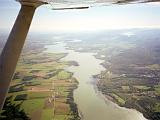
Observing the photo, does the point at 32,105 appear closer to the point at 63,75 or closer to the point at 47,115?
the point at 47,115

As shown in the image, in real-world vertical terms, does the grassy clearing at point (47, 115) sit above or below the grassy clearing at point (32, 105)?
below

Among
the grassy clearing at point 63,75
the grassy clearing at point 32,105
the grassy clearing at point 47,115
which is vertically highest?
the grassy clearing at point 63,75

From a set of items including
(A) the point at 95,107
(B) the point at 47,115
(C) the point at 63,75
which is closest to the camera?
(B) the point at 47,115

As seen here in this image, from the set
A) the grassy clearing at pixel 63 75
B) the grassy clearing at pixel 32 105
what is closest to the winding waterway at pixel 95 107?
the grassy clearing at pixel 63 75

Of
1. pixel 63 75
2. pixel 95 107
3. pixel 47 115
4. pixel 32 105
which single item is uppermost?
pixel 63 75

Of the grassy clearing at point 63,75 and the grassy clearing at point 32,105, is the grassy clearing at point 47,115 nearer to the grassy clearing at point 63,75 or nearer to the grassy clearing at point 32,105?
the grassy clearing at point 32,105

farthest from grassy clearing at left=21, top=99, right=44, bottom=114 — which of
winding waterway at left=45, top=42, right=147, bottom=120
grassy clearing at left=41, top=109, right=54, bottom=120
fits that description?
winding waterway at left=45, top=42, right=147, bottom=120

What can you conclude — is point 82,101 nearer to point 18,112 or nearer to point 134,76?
point 18,112

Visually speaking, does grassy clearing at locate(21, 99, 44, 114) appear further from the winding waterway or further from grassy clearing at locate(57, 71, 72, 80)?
grassy clearing at locate(57, 71, 72, 80)

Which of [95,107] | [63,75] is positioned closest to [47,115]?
[95,107]

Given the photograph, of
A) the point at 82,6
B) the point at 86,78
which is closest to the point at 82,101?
the point at 86,78

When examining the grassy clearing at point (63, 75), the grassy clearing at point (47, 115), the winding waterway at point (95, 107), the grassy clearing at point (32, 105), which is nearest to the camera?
the grassy clearing at point (47, 115)
